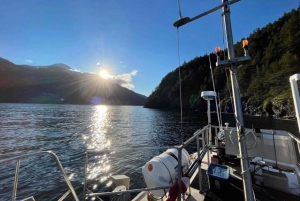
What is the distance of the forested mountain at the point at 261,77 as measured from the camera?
229 feet

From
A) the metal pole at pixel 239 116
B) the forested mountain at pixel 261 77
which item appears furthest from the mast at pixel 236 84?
the forested mountain at pixel 261 77

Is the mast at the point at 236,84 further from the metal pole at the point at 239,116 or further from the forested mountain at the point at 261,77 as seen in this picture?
the forested mountain at the point at 261,77

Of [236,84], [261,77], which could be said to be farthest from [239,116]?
[261,77]

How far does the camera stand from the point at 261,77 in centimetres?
9231

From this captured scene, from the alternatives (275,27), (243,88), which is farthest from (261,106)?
(275,27)

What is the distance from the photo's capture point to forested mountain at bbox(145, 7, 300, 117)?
229 feet

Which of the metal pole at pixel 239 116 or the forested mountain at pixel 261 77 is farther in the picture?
the forested mountain at pixel 261 77

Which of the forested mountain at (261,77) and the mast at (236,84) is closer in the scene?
the mast at (236,84)

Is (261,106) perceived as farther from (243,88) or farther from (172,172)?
(172,172)

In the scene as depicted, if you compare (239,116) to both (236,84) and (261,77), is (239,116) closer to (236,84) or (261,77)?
(236,84)

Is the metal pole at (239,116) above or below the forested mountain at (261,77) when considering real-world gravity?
below

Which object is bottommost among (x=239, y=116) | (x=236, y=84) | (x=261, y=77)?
(x=239, y=116)

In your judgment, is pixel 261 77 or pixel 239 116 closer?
pixel 239 116

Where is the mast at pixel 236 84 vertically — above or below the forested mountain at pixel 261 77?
below
